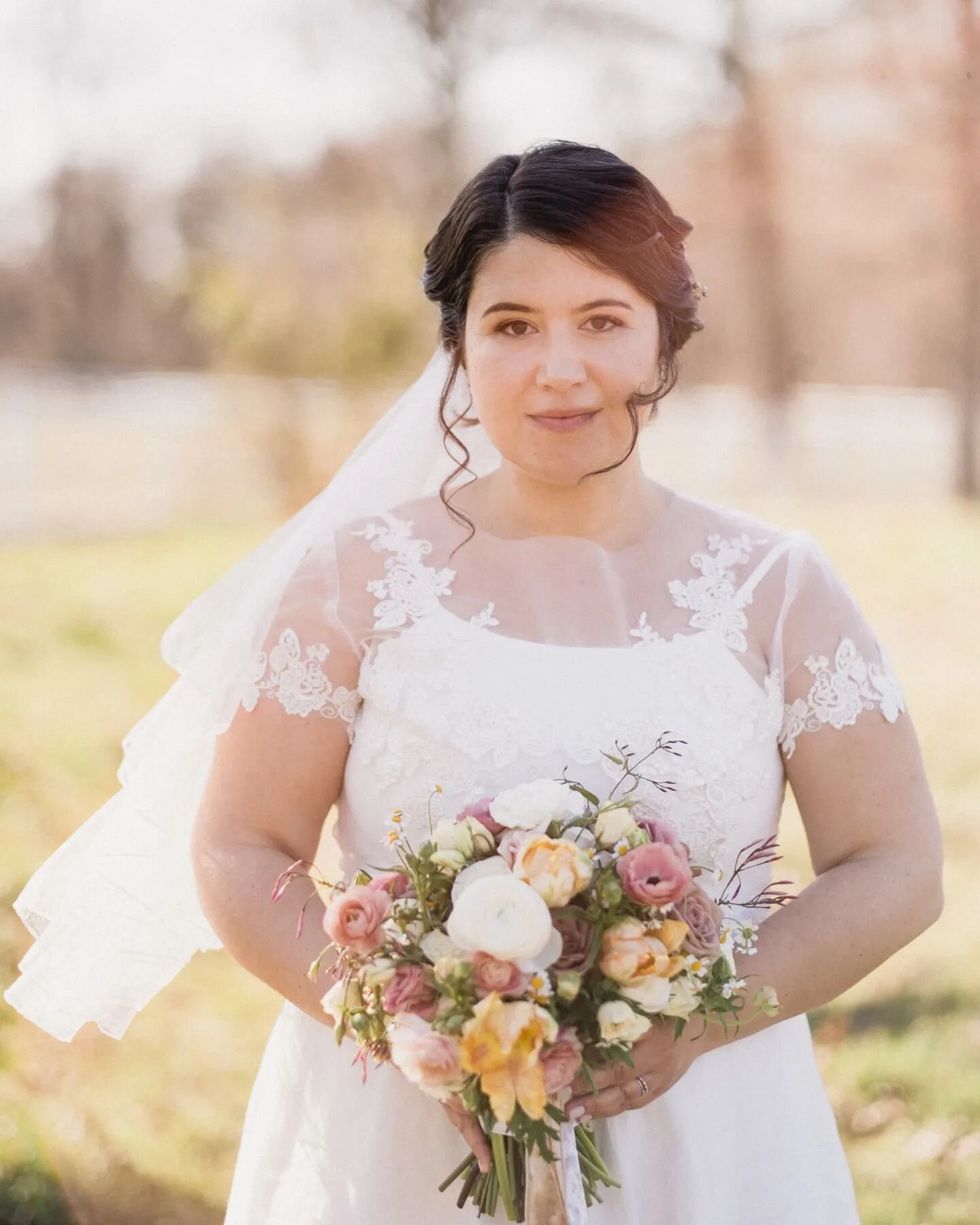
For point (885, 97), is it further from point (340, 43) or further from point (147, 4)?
point (147, 4)

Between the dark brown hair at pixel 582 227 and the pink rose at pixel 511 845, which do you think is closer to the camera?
the pink rose at pixel 511 845

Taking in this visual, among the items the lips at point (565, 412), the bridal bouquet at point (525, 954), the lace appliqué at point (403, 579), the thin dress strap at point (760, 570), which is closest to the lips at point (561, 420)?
the lips at point (565, 412)

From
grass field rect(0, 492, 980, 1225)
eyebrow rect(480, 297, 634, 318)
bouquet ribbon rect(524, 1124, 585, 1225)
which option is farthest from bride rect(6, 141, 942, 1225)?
grass field rect(0, 492, 980, 1225)

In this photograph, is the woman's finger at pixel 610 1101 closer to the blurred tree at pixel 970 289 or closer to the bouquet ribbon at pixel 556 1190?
the bouquet ribbon at pixel 556 1190

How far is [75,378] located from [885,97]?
1028cm

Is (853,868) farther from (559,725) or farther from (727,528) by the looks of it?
(727,528)

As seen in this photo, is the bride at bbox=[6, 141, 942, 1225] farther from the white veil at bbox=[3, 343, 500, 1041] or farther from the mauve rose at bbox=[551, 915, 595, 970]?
the mauve rose at bbox=[551, 915, 595, 970]

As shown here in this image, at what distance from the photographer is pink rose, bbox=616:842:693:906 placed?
1.63m

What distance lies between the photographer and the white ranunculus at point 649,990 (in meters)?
1.63

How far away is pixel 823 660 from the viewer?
7.31ft

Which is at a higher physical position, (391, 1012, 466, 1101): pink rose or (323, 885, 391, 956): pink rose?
(323, 885, 391, 956): pink rose

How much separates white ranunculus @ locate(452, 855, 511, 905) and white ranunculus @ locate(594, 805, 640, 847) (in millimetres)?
143

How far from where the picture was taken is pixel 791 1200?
2.26 m

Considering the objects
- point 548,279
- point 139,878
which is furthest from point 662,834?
point 139,878
